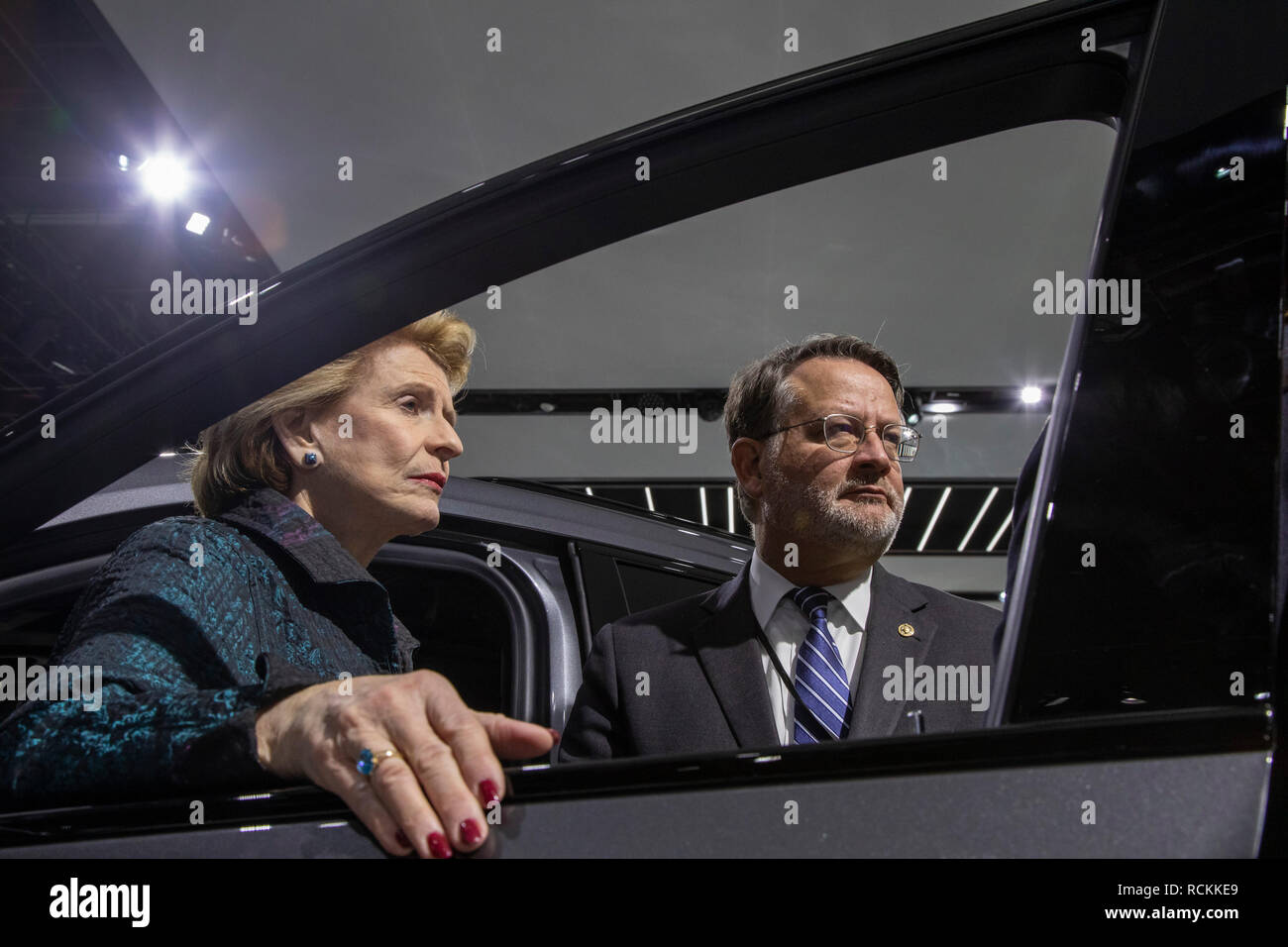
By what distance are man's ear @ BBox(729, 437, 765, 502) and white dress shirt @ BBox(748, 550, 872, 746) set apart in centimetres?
22

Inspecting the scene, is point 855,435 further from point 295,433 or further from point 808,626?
point 295,433

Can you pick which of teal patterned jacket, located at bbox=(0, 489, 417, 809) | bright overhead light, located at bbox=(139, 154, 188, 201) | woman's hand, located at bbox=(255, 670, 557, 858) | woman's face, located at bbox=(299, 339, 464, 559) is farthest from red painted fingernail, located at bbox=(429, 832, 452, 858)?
bright overhead light, located at bbox=(139, 154, 188, 201)

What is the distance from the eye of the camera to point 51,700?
0.80 metres

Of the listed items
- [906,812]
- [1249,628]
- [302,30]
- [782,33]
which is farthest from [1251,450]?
[302,30]

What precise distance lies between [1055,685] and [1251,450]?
0.59ft

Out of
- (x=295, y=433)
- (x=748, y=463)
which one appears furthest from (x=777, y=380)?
(x=295, y=433)

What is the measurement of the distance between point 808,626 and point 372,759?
1.00 metres

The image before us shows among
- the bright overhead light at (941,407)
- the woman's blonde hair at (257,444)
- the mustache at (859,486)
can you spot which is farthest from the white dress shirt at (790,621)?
the bright overhead light at (941,407)

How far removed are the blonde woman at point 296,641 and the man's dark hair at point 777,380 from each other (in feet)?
1.81

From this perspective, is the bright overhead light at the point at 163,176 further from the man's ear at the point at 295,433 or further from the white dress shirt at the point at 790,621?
the white dress shirt at the point at 790,621

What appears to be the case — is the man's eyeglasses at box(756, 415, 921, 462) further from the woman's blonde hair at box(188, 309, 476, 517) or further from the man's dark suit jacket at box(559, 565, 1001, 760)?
the woman's blonde hair at box(188, 309, 476, 517)

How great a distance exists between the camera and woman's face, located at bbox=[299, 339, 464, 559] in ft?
4.91

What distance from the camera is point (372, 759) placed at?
1.95ft
